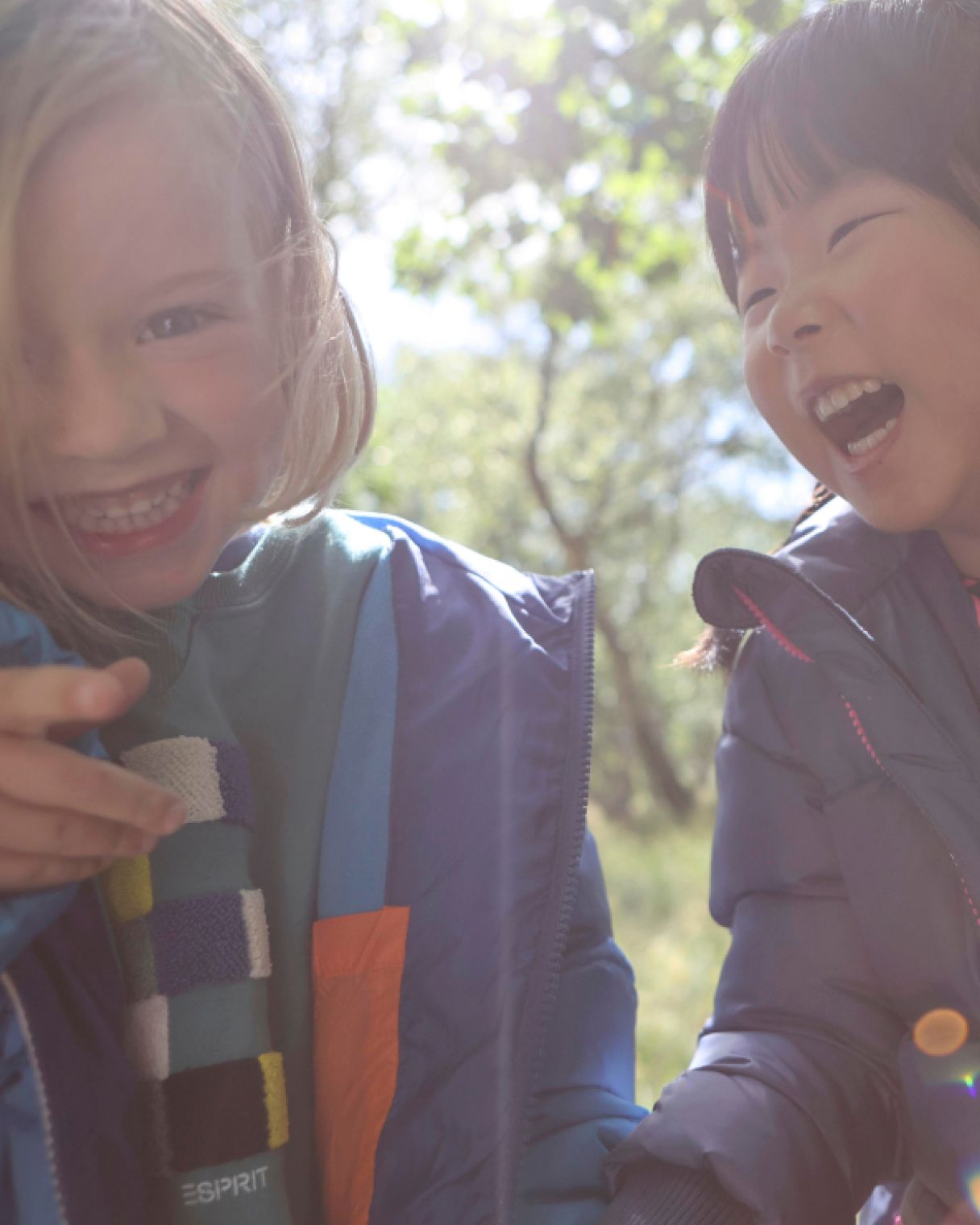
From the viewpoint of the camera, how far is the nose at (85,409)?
1.20m

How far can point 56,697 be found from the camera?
39.0 inches

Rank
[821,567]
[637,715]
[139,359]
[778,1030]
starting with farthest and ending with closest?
[637,715] < [821,567] < [778,1030] < [139,359]

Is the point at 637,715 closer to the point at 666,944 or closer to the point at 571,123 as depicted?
the point at 666,944

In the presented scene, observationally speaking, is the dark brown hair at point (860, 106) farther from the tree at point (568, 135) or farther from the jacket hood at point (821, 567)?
the tree at point (568, 135)

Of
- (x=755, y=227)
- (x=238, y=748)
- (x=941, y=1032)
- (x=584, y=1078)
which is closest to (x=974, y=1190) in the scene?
(x=941, y=1032)

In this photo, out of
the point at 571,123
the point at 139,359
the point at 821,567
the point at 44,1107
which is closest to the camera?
the point at 44,1107

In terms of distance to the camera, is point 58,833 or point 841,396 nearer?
point 58,833

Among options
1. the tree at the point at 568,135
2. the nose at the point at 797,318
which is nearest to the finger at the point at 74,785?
the nose at the point at 797,318

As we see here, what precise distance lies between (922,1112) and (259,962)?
873 mm

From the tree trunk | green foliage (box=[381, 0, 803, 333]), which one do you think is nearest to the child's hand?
green foliage (box=[381, 0, 803, 333])

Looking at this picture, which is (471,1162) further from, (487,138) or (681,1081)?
(487,138)

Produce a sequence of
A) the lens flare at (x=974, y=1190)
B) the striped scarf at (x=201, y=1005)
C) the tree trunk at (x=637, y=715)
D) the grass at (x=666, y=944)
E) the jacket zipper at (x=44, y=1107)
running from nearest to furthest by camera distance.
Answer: the jacket zipper at (x=44, y=1107), the striped scarf at (x=201, y=1005), the lens flare at (x=974, y=1190), the grass at (x=666, y=944), the tree trunk at (x=637, y=715)

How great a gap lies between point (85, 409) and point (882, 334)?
0.99 meters

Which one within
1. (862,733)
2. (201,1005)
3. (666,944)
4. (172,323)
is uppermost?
(172,323)
